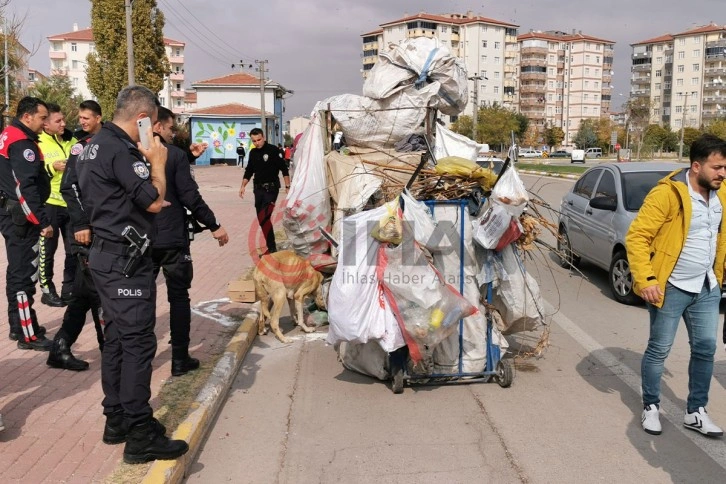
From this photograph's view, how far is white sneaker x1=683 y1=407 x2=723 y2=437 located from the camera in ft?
14.7

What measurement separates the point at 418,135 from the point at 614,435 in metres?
4.41

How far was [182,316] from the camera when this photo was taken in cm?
552

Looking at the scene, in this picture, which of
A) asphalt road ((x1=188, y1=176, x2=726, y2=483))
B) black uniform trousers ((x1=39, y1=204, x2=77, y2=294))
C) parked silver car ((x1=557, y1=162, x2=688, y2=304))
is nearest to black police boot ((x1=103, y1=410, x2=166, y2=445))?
asphalt road ((x1=188, y1=176, x2=726, y2=483))

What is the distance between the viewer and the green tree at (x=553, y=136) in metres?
98.6

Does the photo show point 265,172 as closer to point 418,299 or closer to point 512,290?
point 512,290

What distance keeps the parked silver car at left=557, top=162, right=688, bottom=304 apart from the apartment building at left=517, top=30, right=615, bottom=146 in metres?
114

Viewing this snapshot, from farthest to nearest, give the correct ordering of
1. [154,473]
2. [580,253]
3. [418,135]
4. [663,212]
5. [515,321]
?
[580,253] < [418,135] < [515,321] < [663,212] < [154,473]

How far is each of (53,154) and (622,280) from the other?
267 inches

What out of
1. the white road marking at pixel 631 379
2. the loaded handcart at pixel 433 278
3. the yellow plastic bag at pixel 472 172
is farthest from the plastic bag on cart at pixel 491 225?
the white road marking at pixel 631 379

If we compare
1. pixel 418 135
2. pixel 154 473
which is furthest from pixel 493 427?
pixel 418 135

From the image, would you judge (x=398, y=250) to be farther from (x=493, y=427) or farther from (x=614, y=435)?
(x=614, y=435)

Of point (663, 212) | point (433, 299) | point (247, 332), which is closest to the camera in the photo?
point (663, 212)

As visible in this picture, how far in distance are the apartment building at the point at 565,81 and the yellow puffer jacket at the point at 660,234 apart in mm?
119584

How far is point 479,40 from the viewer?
4331 inches
